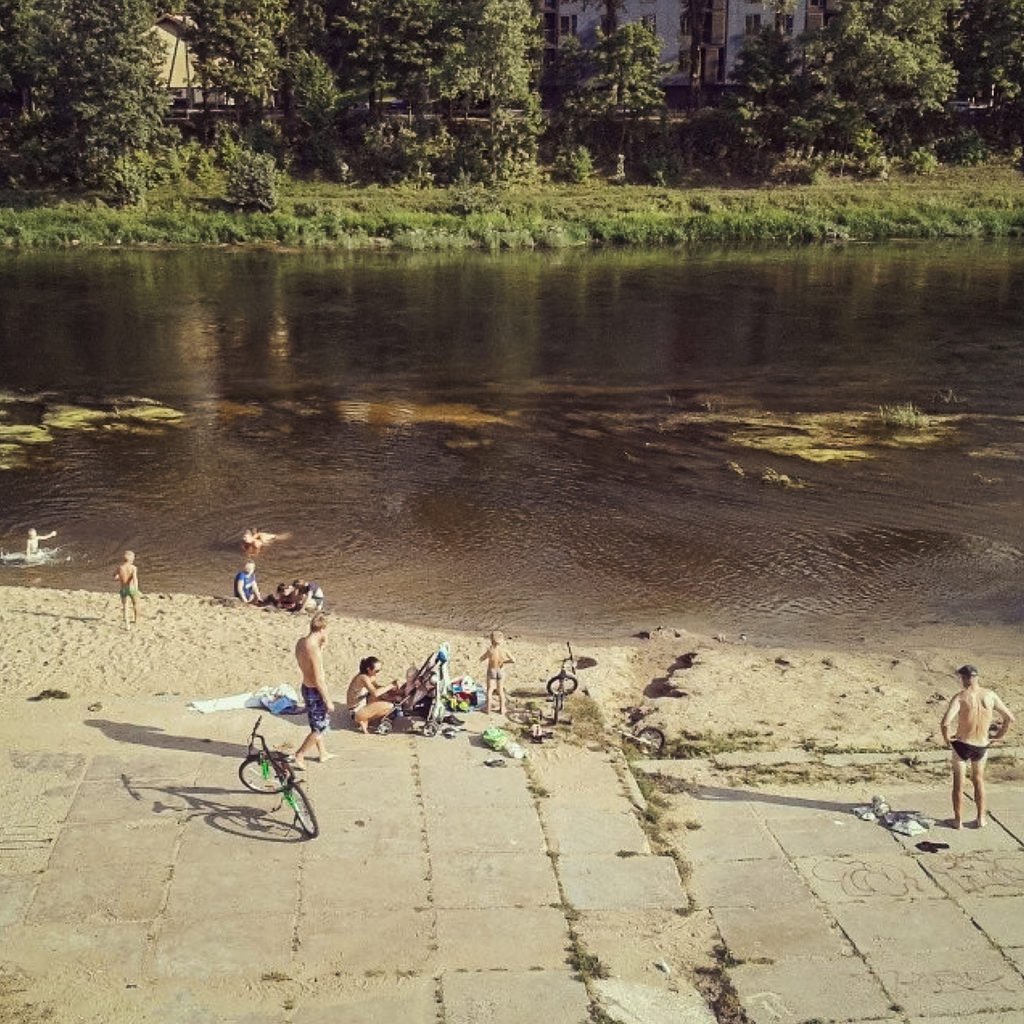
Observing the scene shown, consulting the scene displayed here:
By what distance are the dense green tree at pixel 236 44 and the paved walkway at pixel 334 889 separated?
64.9m

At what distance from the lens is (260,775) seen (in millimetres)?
13133

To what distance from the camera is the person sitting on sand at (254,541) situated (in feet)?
74.4

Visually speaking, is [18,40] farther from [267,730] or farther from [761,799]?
[761,799]

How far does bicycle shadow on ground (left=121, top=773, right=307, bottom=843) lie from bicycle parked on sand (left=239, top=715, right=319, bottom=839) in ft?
0.33

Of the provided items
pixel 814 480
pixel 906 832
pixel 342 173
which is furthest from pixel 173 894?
pixel 342 173

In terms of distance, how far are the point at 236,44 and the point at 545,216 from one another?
70.2ft

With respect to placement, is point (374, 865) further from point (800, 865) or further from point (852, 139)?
point (852, 139)

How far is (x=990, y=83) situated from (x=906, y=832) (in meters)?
75.8

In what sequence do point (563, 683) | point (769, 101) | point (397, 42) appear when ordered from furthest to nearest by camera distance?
1. point (769, 101)
2. point (397, 42)
3. point (563, 683)

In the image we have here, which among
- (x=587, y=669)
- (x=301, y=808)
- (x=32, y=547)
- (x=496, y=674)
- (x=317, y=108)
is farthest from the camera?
(x=317, y=108)

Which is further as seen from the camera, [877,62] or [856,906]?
[877,62]

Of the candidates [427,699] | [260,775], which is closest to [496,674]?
[427,699]

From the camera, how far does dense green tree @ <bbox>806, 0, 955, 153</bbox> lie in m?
71.4

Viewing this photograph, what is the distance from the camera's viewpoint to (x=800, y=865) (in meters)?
12.1
